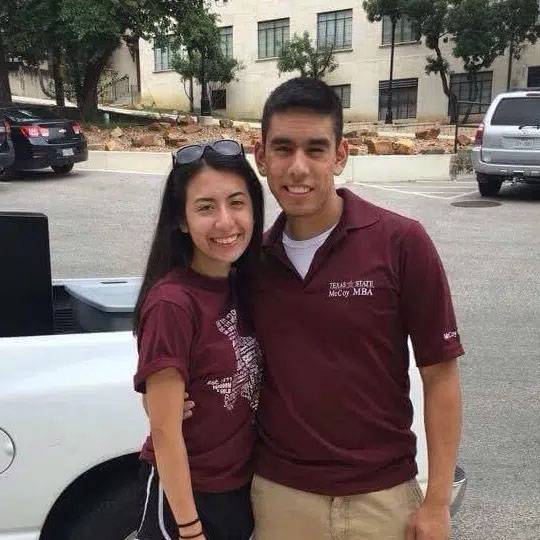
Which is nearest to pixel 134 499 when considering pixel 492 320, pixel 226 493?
pixel 226 493

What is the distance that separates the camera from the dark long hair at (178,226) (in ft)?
5.13

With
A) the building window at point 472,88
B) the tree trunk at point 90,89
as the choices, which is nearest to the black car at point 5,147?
the tree trunk at point 90,89

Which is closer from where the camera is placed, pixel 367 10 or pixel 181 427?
pixel 181 427

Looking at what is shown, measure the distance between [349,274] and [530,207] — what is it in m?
11.2

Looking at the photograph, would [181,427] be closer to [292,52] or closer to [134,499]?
[134,499]

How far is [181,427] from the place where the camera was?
1.49 meters

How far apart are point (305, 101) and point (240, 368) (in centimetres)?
62

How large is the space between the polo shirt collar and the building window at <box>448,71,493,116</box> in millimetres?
35766

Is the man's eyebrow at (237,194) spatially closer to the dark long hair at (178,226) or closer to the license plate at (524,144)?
the dark long hair at (178,226)

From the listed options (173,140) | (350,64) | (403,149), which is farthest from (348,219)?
(350,64)

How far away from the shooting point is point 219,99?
43.1m

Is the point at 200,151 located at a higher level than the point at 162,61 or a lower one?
lower

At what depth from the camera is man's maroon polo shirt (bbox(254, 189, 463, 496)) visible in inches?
60.1

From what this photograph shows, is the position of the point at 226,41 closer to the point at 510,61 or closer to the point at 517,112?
the point at 510,61
